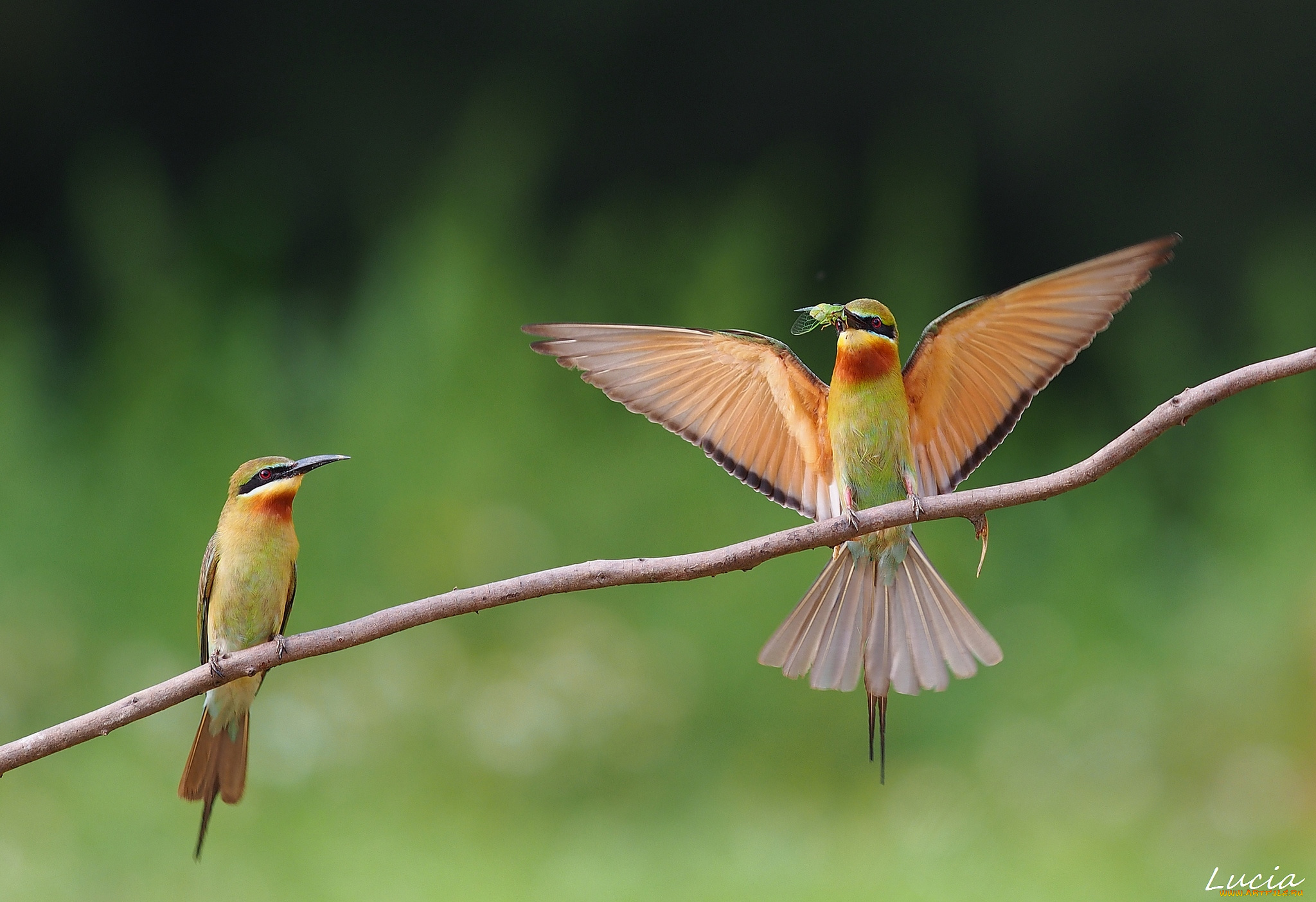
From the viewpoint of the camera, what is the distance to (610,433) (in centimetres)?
368

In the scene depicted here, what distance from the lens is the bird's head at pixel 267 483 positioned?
176cm

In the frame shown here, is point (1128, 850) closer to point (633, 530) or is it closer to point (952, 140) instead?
point (633, 530)

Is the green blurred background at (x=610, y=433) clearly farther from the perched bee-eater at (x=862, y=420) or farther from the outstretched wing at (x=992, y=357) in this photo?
the outstretched wing at (x=992, y=357)

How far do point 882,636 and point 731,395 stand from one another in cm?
37

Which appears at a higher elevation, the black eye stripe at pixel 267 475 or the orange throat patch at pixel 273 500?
the black eye stripe at pixel 267 475

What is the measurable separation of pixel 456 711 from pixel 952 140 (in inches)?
84.2

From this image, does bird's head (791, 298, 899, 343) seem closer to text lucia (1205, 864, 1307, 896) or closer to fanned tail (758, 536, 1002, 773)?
fanned tail (758, 536, 1002, 773)

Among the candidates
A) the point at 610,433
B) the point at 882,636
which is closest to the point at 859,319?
the point at 882,636

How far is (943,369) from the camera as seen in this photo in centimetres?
170

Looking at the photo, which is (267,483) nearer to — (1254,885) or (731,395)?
(731,395)

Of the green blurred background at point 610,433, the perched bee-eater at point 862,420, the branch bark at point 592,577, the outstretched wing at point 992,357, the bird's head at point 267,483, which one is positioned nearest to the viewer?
the branch bark at point 592,577

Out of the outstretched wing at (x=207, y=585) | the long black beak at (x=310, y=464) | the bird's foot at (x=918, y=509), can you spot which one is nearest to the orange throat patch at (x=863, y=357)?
the bird's foot at (x=918, y=509)

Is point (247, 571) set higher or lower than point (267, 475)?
lower

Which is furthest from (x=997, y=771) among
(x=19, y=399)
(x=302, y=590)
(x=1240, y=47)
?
(x=19, y=399)
